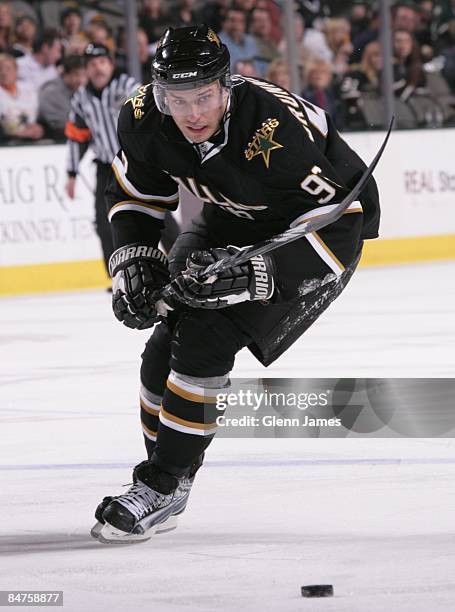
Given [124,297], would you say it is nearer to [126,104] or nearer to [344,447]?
[126,104]

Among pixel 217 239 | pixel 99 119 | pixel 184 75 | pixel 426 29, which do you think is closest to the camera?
pixel 184 75

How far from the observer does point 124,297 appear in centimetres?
337

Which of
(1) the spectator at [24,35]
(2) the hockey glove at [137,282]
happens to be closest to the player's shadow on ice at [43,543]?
(2) the hockey glove at [137,282]

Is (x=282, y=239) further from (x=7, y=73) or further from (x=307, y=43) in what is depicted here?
(x=307, y=43)

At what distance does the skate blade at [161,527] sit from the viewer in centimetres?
331

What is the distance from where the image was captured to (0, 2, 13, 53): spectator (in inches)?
413

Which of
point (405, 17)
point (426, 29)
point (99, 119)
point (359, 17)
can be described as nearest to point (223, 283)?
point (99, 119)

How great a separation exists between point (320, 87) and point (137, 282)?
8526mm

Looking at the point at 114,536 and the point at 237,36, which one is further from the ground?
the point at 114,536

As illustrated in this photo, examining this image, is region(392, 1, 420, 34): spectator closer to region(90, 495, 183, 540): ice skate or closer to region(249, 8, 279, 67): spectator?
region(249, 8, 279, 67): spectator

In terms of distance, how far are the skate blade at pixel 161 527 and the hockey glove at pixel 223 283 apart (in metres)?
0.51

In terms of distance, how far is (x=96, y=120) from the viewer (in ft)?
Result: 32.2

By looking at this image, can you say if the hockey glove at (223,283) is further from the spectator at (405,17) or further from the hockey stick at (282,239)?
the spectator at (405,17)

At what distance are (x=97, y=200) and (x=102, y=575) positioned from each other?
6.93 m
